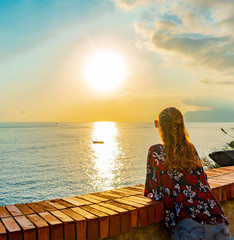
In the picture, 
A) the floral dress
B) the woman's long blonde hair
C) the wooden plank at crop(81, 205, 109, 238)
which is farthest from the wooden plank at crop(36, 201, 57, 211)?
the woman's long blonde hair

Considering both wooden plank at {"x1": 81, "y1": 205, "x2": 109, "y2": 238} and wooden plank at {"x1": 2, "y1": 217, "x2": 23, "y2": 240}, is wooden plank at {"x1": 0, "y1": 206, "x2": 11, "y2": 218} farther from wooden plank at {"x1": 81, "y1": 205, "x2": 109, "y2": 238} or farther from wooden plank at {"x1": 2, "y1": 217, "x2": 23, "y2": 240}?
wooden plank at {"x1": 81, "y1": 205, "x2": 109, "y2": 238}

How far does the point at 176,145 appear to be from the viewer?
9.25 feet

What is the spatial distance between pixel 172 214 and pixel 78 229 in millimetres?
1013

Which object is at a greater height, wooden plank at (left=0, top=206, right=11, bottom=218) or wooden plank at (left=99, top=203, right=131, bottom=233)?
wooden plank at (left=0, top=206, right=11, bottom=218)

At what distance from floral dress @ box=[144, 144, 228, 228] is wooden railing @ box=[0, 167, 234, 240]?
123 millimetres

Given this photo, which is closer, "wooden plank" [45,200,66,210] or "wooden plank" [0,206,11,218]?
"wooden plank" [0,206,11,218]

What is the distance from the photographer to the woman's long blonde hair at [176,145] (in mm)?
2758

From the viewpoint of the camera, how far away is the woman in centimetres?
254

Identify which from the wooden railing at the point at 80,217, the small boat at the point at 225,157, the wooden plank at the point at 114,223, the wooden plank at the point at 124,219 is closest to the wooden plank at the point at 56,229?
the wooden railing at the point at 80,217

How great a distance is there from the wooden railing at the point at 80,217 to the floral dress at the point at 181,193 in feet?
0.40

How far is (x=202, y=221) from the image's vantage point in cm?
252

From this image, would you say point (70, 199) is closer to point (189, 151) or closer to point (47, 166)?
point (189, 151)

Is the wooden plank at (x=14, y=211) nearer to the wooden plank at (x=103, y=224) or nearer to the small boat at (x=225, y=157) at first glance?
the wooden plank at (x=103, y=224)

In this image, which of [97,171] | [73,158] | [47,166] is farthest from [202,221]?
[73,158]
